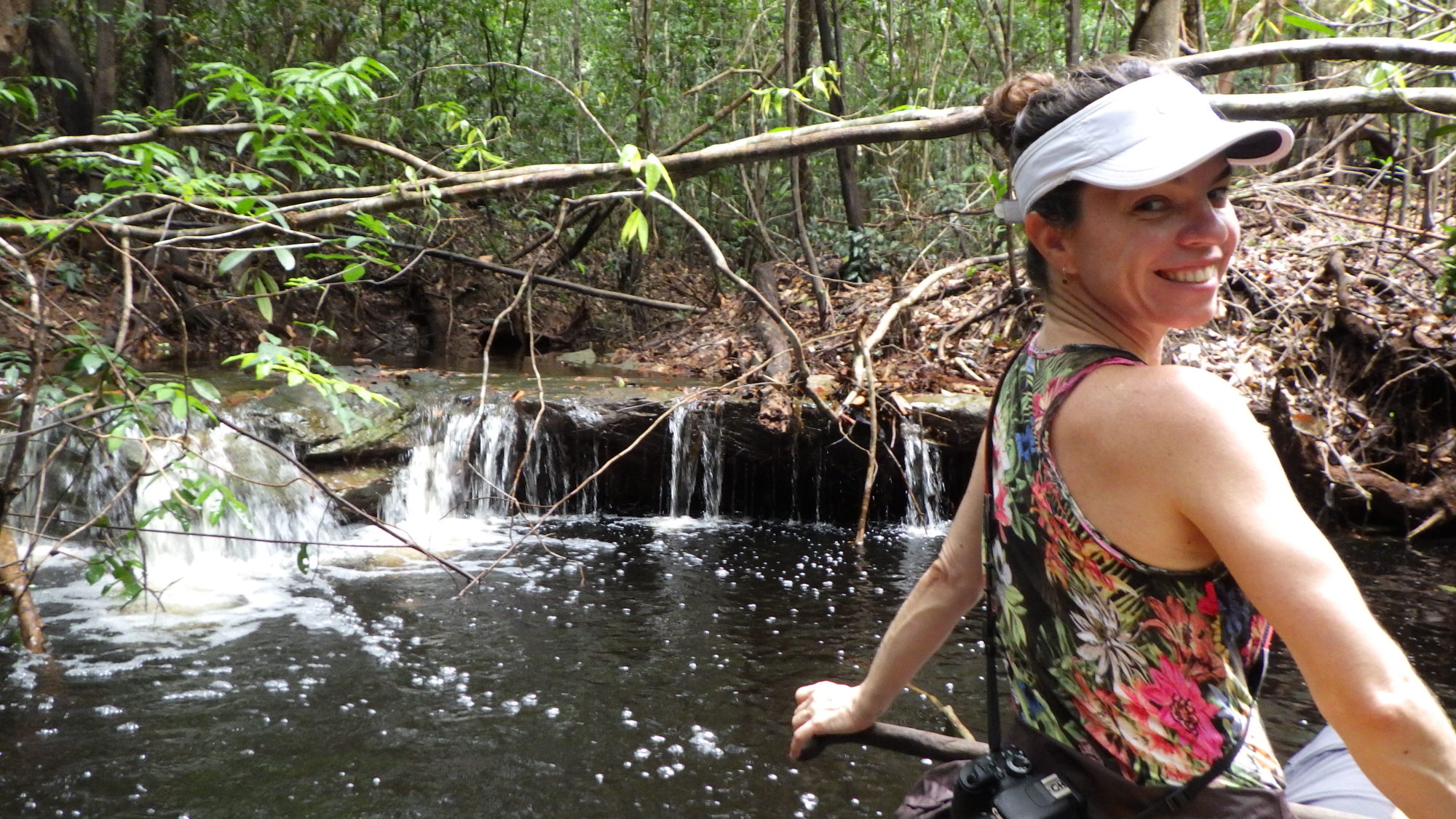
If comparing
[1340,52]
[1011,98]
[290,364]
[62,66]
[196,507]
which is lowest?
[196,507]

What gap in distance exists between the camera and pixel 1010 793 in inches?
56.8

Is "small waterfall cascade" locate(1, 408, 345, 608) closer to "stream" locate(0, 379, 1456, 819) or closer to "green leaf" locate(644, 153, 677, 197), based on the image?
"stream" locate(0, 379, 1456, 819)

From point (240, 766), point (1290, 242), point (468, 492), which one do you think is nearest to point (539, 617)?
point (240, 766)

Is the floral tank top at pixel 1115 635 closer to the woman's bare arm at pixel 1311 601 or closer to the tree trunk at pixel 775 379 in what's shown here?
the woman's bare arm at pixel 1311 601

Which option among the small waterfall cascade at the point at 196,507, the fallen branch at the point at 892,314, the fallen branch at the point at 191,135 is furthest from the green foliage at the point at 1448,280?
the small waterfall cascade at the point at 196,507

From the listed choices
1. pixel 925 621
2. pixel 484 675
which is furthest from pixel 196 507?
pixel 925 621

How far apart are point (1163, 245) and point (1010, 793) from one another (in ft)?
2.43

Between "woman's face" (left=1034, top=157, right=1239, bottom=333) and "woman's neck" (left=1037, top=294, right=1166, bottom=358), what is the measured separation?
30 millimetres

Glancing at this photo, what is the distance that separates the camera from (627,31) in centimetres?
1767

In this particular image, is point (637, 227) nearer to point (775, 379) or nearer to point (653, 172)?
point (653, 172)

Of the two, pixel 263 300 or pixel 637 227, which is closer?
pixel 637 227

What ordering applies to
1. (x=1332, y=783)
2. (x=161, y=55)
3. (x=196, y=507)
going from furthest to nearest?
(x=161, y=55)
(x=196, y=507)
(x=1332, y=783)

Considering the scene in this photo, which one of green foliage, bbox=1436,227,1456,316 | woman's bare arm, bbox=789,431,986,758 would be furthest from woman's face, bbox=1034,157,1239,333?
green foliage, bbox=1436,227,1456,316

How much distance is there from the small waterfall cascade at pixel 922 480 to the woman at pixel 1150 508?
23.8 feet
